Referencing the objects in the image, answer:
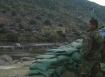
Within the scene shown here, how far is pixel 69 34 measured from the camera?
47.3 metres

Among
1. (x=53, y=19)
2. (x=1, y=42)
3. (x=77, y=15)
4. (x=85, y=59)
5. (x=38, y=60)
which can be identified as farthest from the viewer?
(x=77, y=15)

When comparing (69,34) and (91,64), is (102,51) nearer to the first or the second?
(91,64)

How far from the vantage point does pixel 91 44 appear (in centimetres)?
421

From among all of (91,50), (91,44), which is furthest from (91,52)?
(91,44)

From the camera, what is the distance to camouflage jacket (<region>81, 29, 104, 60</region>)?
4.17 m

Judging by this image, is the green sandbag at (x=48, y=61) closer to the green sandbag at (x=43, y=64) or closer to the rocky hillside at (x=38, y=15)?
the green sandbag at (x=43, y=64)

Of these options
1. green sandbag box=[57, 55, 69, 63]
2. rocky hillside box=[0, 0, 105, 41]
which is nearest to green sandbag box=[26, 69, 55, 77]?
green sandbag box=[57, 55, 69, 63]

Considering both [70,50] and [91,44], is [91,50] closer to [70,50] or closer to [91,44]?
[91,44]

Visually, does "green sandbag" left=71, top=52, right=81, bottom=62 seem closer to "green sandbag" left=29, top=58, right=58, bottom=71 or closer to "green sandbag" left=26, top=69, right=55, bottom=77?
"green sandbag" left=29, top=58, right=58, bottom=71

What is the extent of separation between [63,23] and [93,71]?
51920 mm

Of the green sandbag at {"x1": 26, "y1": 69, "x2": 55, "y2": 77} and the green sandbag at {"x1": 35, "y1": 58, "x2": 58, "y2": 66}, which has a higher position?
the green sandbag at {"x1": 35, "y1": 58, "x2": 58, "y2": 66}

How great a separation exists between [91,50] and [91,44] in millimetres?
127

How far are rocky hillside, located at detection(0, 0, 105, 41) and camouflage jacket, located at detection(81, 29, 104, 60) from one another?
32.9 meters

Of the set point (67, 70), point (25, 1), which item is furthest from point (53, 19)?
point (67, 70)
